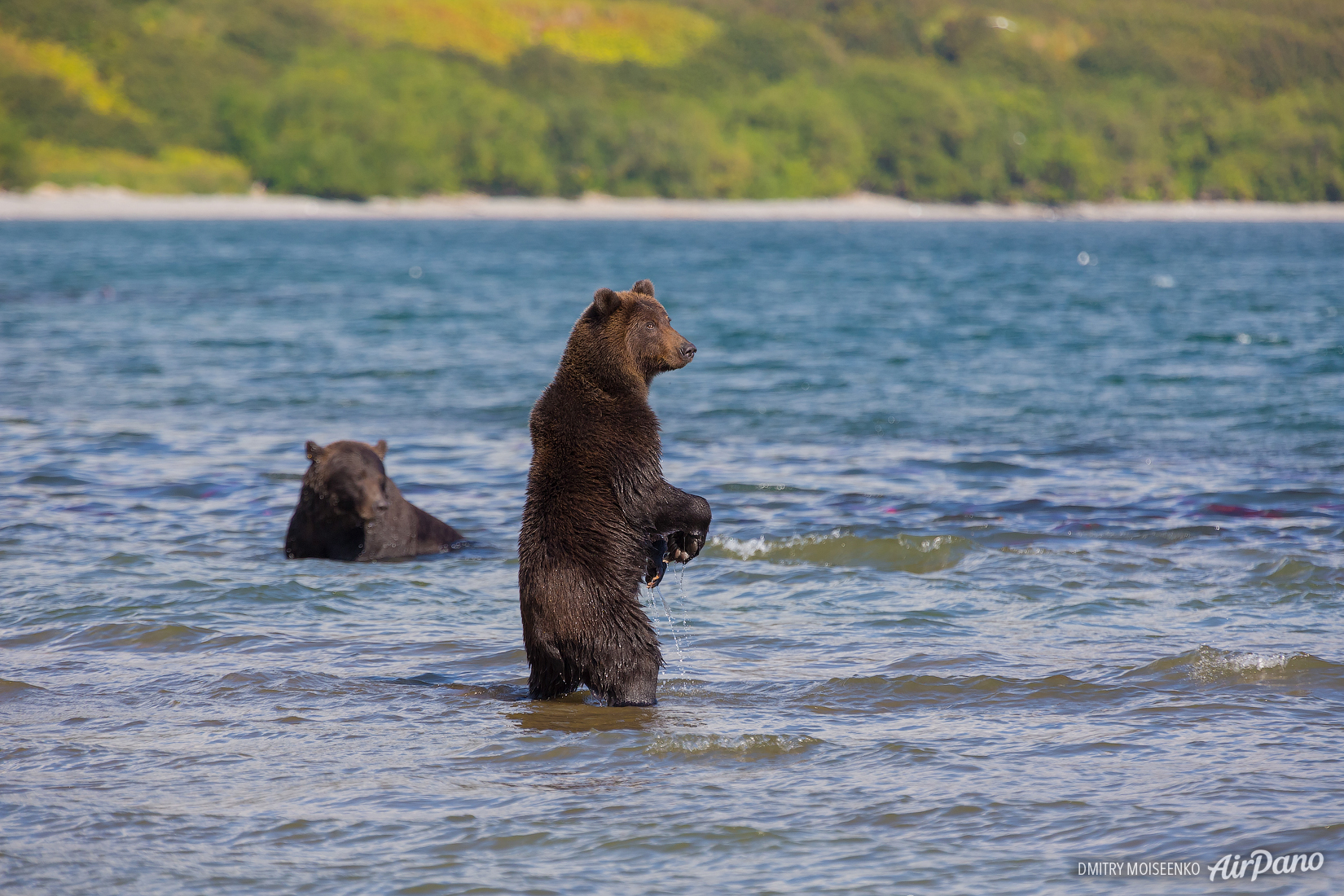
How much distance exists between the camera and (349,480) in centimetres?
945

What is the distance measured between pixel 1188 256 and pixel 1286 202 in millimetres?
118095

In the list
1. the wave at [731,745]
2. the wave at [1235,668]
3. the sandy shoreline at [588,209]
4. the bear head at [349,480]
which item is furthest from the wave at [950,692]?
the sandy shoreline at [588,209]

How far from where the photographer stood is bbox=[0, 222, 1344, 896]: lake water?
15.8ft

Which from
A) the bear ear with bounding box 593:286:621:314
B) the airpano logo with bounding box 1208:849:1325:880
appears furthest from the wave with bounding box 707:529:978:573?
the airpano logo with bounding box 1208:849:1325:880

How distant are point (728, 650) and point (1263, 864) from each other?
11.0 ft

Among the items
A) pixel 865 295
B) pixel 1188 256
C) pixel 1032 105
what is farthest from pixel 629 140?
pixel 865 295

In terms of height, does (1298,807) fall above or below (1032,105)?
below

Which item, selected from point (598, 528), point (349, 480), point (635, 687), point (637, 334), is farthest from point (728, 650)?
point (349, 480)

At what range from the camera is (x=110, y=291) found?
38.1m

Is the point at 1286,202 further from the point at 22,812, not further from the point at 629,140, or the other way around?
the point at 22,812

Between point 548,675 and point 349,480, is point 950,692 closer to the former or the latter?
point 548,675

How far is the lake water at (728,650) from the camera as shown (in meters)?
4.81

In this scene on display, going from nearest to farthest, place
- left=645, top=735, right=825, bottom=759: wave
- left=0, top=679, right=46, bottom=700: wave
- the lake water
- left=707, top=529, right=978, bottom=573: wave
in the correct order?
the lake water, left=645, top=735, right=825, bottom=759: wave, left=0, top=679, right=46, bottom=700: wave, left=707, top=529, right=978, bottom=573: wave

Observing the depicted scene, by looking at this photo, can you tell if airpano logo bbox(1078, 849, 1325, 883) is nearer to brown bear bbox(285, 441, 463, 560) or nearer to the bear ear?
the bear ear
